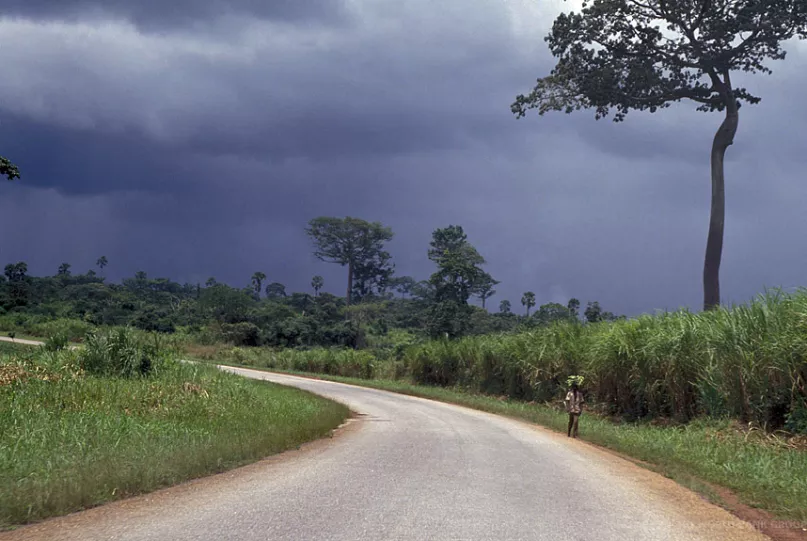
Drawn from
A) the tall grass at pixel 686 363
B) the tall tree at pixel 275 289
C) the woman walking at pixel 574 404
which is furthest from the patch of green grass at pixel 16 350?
the tall tree at pixel 275 289

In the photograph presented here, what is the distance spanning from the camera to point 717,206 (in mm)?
33188

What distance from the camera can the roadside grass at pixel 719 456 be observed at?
8992 millimetres

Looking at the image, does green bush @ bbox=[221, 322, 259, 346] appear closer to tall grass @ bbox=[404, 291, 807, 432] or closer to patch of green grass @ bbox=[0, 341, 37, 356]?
patch of green grass @ bbox=[0, 341, 37, 356]

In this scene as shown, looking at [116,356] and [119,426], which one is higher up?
[116,356]

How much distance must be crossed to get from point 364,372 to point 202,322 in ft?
94.8

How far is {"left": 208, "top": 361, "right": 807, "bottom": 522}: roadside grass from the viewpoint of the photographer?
29.5ft

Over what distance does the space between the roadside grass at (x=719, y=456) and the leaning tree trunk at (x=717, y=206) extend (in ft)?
51.4

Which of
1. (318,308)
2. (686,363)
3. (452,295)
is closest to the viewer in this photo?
(686,363)

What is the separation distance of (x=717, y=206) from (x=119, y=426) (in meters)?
30.9

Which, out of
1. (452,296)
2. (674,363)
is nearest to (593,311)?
(452,296)

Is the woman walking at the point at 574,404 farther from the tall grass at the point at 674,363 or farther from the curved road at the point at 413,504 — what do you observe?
the curved road at the point at 413,504

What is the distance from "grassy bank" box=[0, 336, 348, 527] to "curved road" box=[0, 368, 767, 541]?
A: 1.37 feet

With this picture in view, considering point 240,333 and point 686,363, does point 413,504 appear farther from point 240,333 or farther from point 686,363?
point 240,333

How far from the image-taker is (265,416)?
1536 cm
